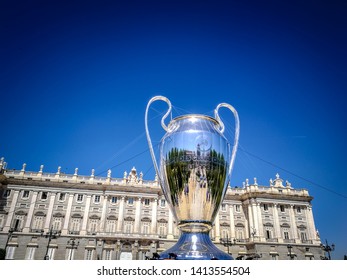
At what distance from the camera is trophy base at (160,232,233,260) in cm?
420

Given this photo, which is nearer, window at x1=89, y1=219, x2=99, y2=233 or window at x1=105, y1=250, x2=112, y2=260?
window at x1=105, y1=250, x2=112, y2=260

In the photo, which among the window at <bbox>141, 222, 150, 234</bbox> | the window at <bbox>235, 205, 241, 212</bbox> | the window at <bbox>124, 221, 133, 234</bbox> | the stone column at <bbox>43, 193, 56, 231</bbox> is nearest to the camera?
the stone column at <bbox>43, 193, 56, 231</bbox>

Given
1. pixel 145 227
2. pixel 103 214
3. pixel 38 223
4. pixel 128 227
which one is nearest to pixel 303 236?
pixel 145 227

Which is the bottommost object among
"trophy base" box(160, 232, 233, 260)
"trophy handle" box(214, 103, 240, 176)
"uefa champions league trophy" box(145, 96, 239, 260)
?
"trophy base" box(160, 232, 233, 260)

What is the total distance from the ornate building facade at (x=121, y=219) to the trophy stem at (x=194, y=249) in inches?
1031

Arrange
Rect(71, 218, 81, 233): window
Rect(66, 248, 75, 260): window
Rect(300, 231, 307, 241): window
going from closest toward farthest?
1. Rect(66, 248, 75, 260): window
2. Rect(71, 218, 81, 233): window
3. Rect(300, 231, 307, 241): window

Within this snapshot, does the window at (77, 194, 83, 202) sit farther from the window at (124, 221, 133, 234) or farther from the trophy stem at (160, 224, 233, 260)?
the trophy stem at (160, 224, 233, 260)

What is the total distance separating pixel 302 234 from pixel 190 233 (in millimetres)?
35321

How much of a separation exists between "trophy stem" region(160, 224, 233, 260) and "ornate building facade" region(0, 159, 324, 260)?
2620 centimetres

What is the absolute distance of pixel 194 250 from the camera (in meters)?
4.31

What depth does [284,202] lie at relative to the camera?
3534cm

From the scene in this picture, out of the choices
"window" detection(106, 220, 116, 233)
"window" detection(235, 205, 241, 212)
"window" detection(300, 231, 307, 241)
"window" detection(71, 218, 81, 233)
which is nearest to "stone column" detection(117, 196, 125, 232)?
"window" detection(106, 220, 116, 233)
